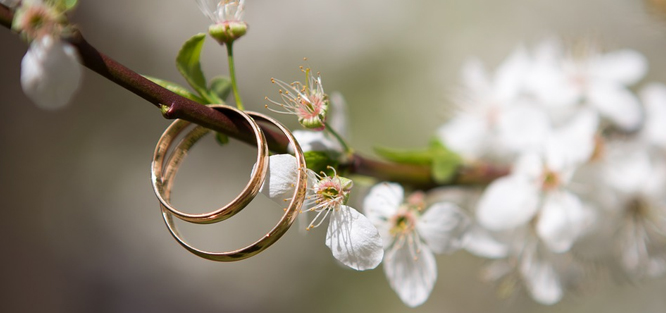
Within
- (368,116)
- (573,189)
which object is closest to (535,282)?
(573,189)

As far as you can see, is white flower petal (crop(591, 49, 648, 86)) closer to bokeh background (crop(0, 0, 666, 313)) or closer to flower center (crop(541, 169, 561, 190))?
flower center (crop(541, 169, 561, 190))

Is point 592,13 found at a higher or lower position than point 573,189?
lower

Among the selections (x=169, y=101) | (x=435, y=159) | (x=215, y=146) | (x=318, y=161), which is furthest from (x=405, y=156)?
(x=215, y=146)

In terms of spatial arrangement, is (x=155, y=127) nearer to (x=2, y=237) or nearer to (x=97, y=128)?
(x=97, y=128)

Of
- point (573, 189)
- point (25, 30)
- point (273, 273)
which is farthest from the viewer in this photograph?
point (273, 273)

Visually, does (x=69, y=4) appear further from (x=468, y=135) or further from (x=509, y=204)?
(x=468, y=135)
